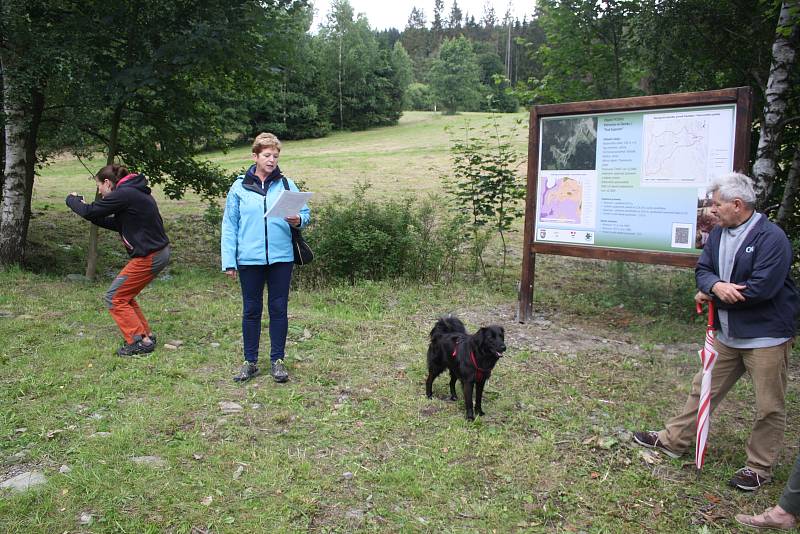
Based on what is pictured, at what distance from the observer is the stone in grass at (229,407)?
478 centimetres

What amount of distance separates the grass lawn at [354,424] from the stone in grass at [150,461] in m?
0.02

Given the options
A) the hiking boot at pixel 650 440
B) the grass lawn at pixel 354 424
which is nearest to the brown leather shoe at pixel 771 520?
the grass lawn at pixel 354 424

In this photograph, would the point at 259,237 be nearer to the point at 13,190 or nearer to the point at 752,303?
the point at 752,303

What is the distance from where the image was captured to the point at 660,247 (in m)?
6.50

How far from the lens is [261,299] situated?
529 centimetres

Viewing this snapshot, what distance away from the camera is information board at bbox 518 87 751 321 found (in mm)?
6070

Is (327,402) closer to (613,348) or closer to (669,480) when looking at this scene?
(669,480)

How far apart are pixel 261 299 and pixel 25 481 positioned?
87.9 inches

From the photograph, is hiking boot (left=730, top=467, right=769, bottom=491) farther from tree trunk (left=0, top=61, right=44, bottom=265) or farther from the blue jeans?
tree trunk (left=0, top=61, right=44, bottom=265)

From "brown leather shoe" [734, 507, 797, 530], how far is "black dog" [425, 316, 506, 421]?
1778mm

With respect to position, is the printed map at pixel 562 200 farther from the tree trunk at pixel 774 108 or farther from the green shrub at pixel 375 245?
the green shrub at pixel 375 245

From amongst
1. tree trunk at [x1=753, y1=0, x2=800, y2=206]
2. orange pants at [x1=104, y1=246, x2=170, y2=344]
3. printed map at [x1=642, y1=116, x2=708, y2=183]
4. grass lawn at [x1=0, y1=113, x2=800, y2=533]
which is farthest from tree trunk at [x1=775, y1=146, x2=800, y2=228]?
orange pants at [x1=104, y1=246, x2=170, y2=344]

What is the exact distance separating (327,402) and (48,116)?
30.6 feet

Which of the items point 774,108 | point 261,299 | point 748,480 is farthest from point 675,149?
point 261,299
